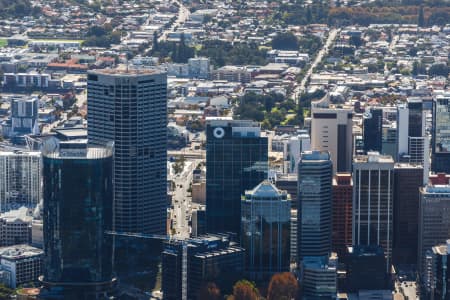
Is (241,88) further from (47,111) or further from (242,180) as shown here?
(242,180)

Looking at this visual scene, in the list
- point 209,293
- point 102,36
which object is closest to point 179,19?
point 102,36

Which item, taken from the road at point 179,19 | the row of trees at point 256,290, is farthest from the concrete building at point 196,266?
the road at point 179,19

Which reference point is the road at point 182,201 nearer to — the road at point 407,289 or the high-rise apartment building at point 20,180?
the high-rise apartment building at point 20,180

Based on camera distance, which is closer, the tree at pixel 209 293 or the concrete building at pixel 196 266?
the tree at pixel 209 293

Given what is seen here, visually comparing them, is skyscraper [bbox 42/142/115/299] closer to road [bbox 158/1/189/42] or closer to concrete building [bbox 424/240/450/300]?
concrete building [bbox 424/240/450/300]

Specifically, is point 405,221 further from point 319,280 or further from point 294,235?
point 319,280

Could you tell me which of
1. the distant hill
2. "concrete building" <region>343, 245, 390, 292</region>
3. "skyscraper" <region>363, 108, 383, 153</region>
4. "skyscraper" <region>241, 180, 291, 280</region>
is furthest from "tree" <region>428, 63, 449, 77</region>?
"concrete building" <region>343, 245, 390, 292</region>
